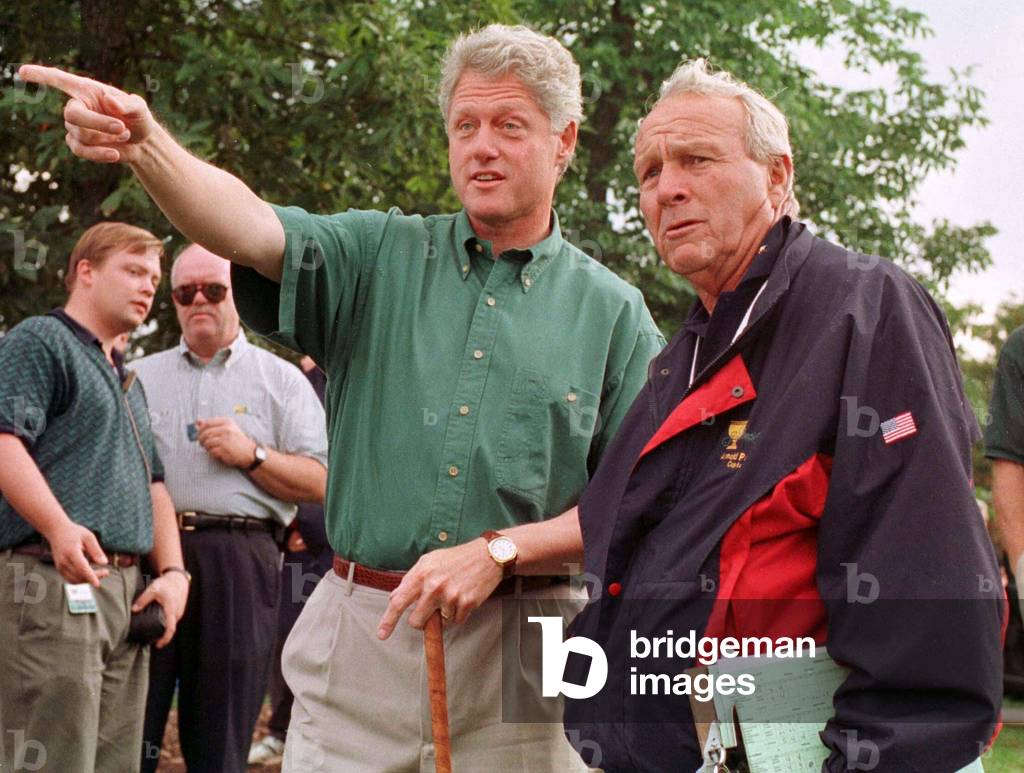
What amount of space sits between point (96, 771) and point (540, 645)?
2.41 metres

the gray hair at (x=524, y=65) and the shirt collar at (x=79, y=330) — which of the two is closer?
the gray hair at (x=524, y=65)

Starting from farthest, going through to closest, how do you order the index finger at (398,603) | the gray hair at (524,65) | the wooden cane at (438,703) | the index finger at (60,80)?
the gray hair at (524,65) < the wooden cane at (438,703) < the index finger at (398,603) < the index finger at (60,80)

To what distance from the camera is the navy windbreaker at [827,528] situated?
76.3 inches

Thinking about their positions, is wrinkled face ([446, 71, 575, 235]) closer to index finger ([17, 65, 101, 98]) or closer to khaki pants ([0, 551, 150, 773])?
index finger ([17, 65, 101, 98])

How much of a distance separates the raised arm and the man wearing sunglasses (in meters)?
2.50

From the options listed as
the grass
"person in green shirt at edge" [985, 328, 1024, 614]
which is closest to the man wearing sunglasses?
"person in green shirt at edge" [985, 328, 1024, 614]

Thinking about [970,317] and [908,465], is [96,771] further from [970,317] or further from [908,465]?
[970,317]

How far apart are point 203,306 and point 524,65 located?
2579mm

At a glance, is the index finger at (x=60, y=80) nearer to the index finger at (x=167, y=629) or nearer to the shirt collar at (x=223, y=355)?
the index finger at (x=167, y=629)

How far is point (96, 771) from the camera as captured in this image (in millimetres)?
4797

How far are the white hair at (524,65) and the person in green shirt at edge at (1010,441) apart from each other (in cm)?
175

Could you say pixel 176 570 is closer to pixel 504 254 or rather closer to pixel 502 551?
pixel 504 254

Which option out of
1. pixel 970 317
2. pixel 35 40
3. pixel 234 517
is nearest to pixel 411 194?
pixel 35 40

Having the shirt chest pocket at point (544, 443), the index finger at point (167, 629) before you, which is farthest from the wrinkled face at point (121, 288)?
the shirt chest pocket at point (544, 443)
